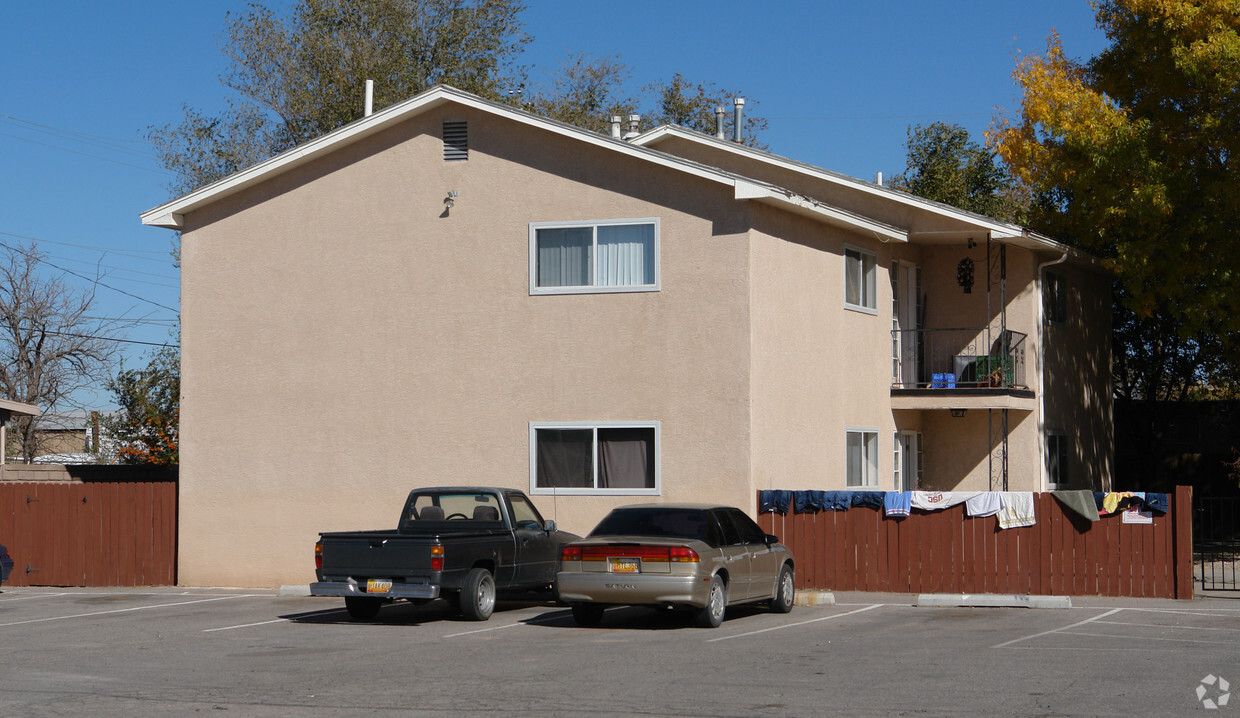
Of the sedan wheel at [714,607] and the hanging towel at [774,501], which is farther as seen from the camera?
the hanging towel at [774,501]

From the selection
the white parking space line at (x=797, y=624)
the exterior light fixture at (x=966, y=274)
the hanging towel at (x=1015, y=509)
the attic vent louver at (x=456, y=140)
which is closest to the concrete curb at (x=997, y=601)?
the white parking space line at (x=797, y=624)

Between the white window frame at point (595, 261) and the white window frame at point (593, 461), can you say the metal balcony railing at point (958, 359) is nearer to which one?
the white window frame at point (595, 261)

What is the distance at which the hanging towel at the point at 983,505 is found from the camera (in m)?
18.8

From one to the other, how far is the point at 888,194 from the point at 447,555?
1115cm

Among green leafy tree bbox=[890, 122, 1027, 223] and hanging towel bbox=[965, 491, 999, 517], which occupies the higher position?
green leafy tree bbox=[890, 122, 1027, 223]

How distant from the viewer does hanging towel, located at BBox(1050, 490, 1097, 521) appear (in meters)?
18.3

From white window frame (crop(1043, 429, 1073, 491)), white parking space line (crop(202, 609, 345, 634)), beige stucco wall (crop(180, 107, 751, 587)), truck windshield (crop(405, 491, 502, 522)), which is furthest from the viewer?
white window frame (crop(1043, 429, 1073, 491))

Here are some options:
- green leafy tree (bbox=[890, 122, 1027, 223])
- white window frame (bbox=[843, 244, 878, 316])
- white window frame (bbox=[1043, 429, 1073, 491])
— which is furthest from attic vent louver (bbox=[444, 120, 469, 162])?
green leafy tree (bbox=[890, 122, 1027, 223])

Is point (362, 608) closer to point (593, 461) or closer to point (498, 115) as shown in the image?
point (593, 461)

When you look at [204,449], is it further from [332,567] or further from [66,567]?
[332,567]

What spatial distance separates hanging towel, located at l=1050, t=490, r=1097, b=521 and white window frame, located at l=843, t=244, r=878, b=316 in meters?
5.28

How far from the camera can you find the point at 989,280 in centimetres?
2408

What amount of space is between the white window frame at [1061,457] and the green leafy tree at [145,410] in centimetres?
2007

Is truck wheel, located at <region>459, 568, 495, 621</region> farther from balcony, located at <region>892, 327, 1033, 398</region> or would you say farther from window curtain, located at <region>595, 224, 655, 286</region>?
balcony, located at <region>892, 327, 1033, 398</region>
